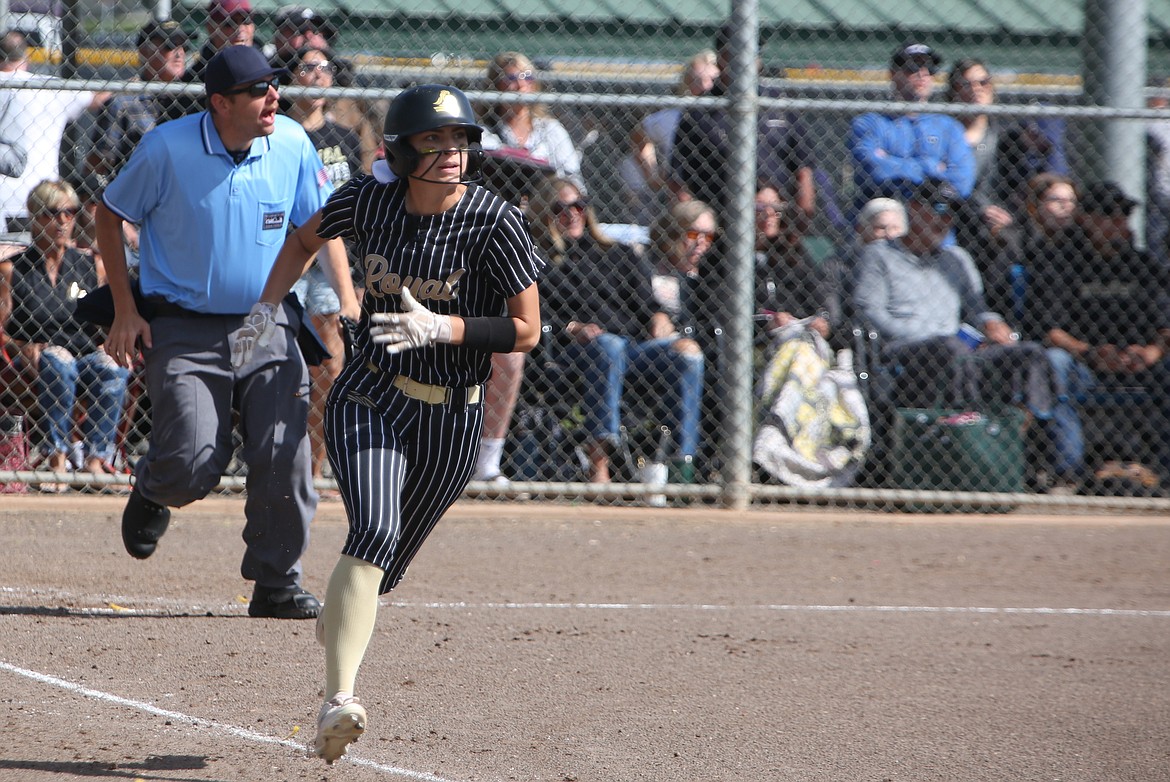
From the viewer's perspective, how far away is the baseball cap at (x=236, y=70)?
483 cm

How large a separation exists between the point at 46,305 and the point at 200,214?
255 centimetres

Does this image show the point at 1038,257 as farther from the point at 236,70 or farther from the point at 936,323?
the point at 236,70

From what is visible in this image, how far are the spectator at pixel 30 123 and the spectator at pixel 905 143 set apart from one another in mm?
4372

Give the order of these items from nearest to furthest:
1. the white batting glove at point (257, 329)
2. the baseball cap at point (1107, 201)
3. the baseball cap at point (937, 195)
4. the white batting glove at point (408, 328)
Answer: the white batting glove at point (408, 328) < the white batting glove at point (257, 329) < the baseball cap at point (937, 195) < the baseball cap at point (1107, 201)

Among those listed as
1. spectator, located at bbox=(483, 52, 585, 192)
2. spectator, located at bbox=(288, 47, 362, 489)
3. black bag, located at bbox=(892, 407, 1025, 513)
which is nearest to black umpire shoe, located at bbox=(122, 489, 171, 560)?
spectator, located at bbox=(288, 47, 362, 489)

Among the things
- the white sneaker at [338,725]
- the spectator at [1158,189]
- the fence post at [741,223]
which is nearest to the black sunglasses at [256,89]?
the white sneaker at [338,725]

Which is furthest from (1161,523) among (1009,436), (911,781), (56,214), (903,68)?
(56,214)

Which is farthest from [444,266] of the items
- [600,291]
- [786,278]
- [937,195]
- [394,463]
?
[937,195]

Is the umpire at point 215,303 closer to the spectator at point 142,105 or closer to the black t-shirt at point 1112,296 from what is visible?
the spectator at point 142,105

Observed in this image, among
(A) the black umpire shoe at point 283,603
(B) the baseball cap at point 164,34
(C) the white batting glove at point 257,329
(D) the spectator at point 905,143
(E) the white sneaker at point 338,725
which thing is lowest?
(A) the black umpire shoe at point 283,603

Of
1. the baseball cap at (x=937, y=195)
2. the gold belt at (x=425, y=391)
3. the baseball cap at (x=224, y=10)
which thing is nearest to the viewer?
the gold belt at (x=425, y=391)

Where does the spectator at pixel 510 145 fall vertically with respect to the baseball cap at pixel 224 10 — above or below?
below

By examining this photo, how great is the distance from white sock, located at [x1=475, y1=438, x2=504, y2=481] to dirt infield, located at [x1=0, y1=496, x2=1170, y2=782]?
223 millimetres

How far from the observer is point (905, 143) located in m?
8.68
